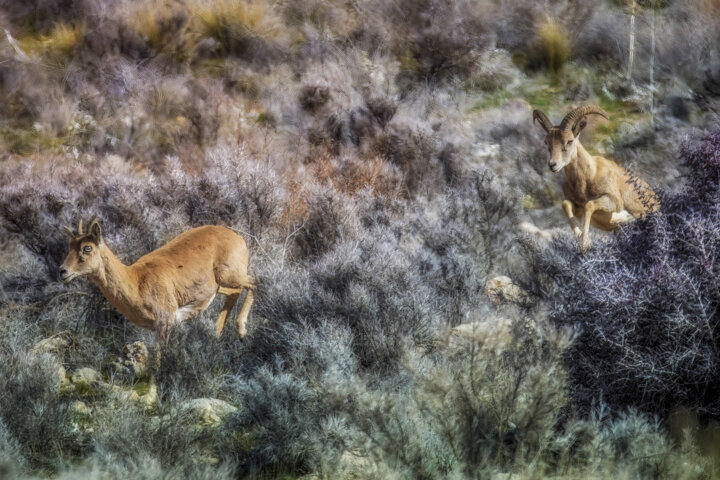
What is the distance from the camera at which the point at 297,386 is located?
18.7 ft

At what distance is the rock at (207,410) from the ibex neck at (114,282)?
128cm

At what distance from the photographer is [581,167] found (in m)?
10.9

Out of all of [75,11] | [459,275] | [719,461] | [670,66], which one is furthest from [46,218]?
[670,66]

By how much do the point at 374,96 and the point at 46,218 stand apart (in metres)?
8.59

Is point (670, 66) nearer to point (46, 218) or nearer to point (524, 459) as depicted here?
point (46, 218)

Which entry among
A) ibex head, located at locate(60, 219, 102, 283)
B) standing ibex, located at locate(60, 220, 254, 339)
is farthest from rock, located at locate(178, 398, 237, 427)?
ibex head, located at locate(60, 219, 102, 283)

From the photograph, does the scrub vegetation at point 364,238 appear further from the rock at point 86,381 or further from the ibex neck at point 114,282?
the ibex neck at point 114,282

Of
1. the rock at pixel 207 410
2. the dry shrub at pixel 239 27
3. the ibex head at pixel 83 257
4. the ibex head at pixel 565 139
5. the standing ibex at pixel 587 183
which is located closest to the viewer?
the rock at pixel 207 410

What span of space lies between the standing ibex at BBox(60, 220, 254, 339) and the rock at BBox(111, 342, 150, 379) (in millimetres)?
220

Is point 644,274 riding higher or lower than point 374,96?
higher

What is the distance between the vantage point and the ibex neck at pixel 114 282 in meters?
6.92

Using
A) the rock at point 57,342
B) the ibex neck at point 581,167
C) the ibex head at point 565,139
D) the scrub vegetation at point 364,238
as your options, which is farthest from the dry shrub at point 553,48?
the rock at point 57,342

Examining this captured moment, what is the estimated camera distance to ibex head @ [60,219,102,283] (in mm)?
6703

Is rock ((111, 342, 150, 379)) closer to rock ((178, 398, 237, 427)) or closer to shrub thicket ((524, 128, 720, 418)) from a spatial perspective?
rock ((178, 398, 237, 427))
